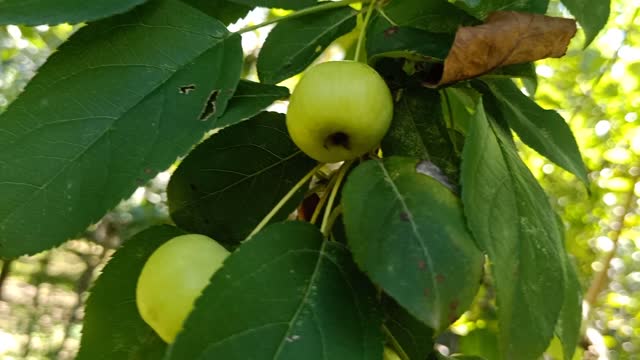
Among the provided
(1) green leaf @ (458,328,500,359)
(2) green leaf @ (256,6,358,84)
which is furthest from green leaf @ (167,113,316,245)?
(1) green leaf @ (458,328,500,359)

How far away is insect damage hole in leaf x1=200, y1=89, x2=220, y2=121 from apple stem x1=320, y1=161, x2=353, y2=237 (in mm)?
139

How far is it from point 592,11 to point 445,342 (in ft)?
7.93

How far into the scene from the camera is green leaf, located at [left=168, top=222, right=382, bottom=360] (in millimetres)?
535

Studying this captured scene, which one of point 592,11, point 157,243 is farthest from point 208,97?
point 592,11

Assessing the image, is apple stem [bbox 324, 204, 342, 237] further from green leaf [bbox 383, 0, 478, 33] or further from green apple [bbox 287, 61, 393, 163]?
green leaf [bbox 383, 0, 478, 33]

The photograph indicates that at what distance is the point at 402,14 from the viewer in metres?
0.80

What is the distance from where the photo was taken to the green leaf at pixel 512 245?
0.59 metres

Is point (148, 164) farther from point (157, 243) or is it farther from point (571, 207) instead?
point (571, 207)

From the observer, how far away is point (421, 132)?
29.8 inches

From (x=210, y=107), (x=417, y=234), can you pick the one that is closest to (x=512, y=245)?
(x=417, y=234)

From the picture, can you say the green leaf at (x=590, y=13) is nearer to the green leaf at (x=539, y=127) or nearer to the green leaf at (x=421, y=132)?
the green leaf at (x=539, y=127)

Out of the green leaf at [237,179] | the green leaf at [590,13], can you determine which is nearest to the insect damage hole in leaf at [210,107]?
the green leaf at [237,179]

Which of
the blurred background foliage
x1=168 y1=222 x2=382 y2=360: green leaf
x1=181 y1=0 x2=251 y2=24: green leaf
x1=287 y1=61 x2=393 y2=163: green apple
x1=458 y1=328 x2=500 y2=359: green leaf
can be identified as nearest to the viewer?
x1=168 y1=222 x2=382 y2=360: green leaf

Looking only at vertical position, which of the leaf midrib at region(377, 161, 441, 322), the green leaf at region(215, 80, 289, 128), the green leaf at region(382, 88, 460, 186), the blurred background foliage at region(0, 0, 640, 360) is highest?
the green leaf at region(215, 80, 289, 128)
